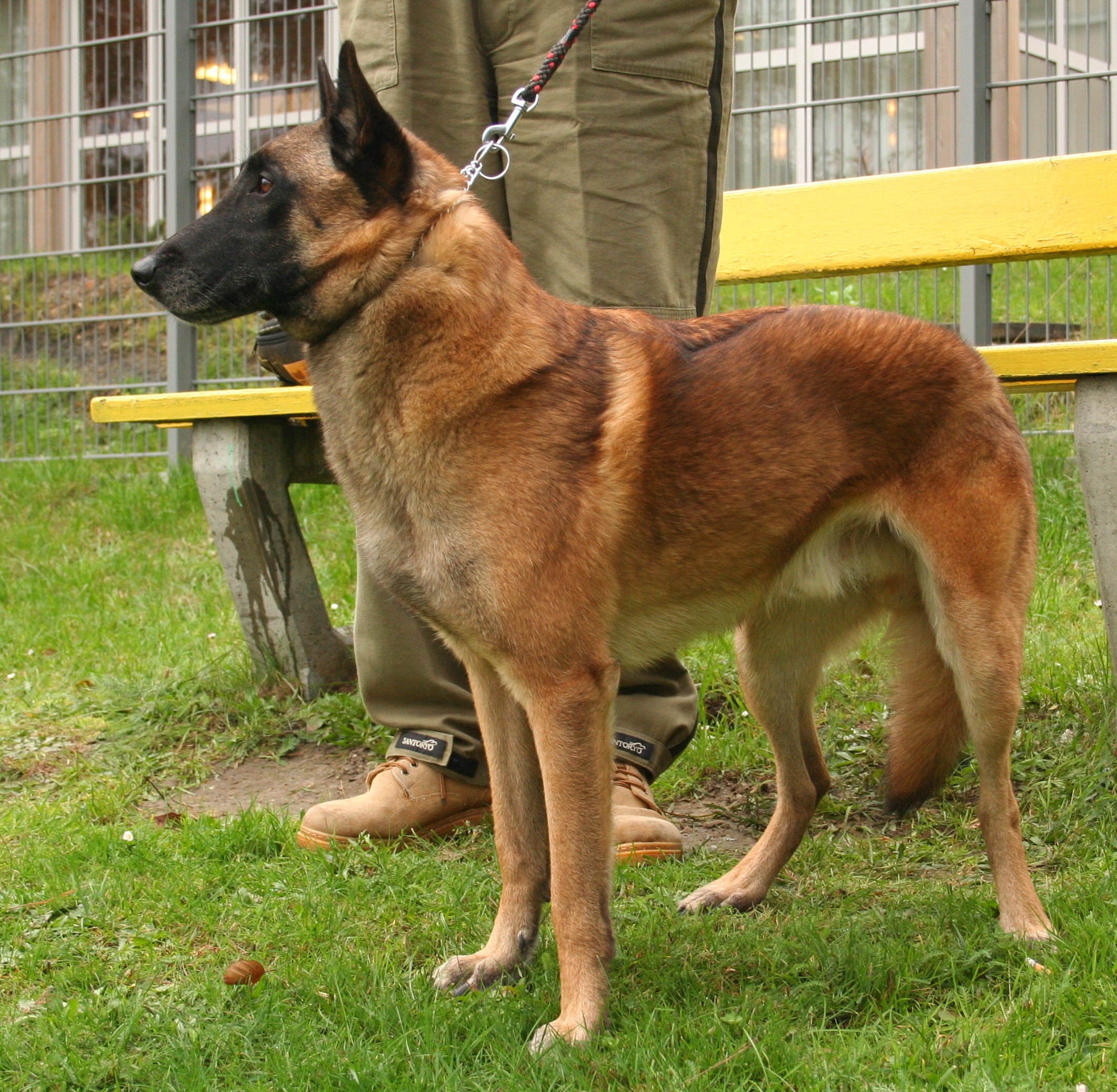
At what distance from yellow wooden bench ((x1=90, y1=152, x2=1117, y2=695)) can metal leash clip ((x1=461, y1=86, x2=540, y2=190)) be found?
1285mm

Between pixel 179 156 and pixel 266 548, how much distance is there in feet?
14.0

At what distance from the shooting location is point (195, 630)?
4891mm

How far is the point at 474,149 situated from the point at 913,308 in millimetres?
4034

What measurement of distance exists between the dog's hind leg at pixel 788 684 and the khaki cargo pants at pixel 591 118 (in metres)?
0.76

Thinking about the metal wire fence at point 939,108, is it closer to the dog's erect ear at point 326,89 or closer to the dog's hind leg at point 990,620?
the dog's hind leg at point 990,620

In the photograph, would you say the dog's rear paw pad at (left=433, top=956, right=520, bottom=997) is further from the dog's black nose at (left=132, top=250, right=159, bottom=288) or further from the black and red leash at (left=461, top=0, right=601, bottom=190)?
the black and red leash at (left=461, top=0, right=601, bottom=190)

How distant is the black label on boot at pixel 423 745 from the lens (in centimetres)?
310

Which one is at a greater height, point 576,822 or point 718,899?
point 576,822

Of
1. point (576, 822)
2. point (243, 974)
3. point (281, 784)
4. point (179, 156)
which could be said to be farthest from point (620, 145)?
point (179, 156)

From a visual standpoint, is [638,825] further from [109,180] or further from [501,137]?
[109,180]

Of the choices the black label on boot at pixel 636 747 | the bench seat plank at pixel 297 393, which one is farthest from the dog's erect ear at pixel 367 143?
the black label on boot at pixel 636 747

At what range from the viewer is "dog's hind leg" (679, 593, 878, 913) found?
2719 mm

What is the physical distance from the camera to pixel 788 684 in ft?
9.05

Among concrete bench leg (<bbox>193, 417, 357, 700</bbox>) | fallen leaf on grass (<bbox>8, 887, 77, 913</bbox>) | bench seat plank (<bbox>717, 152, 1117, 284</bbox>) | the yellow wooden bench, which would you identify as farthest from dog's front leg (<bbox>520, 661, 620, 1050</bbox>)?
bench seat plank (<bbox>717, 152, 1117, 284</bbox>)
